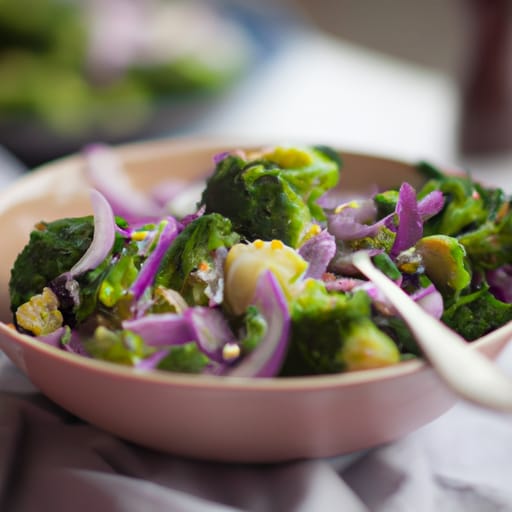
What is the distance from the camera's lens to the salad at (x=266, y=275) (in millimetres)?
905

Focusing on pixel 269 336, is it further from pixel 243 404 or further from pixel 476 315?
pixel 476 315

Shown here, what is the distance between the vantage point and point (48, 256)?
109 cm

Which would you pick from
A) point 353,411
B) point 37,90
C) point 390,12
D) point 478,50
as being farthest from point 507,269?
point 390,12

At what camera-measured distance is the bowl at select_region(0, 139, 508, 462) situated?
2.66 feet

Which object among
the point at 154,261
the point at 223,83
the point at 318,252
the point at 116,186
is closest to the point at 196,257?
the point at 154,261

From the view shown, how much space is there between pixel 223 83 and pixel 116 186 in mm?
1067

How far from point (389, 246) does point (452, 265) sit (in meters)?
0.10

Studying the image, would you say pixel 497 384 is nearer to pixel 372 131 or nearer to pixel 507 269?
pixel 507 269

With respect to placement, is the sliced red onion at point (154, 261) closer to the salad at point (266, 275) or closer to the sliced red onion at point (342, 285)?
the salad at point (266, 275)

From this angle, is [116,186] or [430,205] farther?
[116,186]

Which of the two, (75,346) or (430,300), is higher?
(430,300)

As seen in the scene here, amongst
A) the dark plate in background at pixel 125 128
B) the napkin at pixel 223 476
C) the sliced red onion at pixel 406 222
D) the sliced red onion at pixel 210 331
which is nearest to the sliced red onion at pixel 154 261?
the sliced red onion at pixel 210 331

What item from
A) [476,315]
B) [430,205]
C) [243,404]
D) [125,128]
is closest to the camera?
[243,404]

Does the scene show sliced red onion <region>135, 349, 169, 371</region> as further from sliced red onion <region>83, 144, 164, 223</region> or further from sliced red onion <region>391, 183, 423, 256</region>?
sliced red onion <region>83, 144, 164, 223</region>
